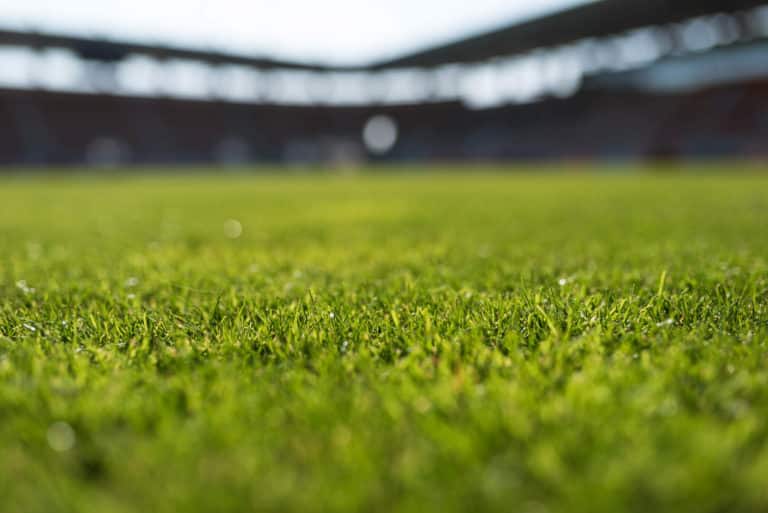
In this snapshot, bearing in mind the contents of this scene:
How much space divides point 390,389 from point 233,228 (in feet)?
11.7

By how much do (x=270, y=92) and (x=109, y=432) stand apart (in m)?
38.3

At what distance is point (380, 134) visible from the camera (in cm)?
4028

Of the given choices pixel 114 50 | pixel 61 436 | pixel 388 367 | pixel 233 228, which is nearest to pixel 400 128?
pixel 114 50

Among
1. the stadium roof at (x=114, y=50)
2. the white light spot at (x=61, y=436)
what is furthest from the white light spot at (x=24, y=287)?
the stadium roof at (x=114, y=50)

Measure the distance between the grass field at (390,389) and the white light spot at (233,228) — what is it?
1537 millimetres

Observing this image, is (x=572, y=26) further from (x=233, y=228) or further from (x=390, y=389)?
(x=390, y=389)

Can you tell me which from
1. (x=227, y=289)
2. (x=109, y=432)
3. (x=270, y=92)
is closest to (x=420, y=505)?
(x=109, y=432)

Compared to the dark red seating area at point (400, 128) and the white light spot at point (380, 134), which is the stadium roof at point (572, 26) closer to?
the dark red seating area at point (400, 128)

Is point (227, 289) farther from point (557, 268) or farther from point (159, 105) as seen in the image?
point (159, 105)

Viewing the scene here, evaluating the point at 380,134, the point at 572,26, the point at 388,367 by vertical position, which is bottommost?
the point at 388,367

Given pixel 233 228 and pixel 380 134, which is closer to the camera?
pixel 233 228

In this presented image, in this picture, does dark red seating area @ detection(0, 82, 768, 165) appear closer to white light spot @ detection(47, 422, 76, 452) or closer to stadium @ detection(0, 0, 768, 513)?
stadium @ detection(0, 0, 768, 513)

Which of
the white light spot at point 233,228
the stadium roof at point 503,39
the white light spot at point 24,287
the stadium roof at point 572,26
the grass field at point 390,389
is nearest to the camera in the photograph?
the grass field at point 390,389

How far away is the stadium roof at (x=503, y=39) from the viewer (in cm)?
2414
